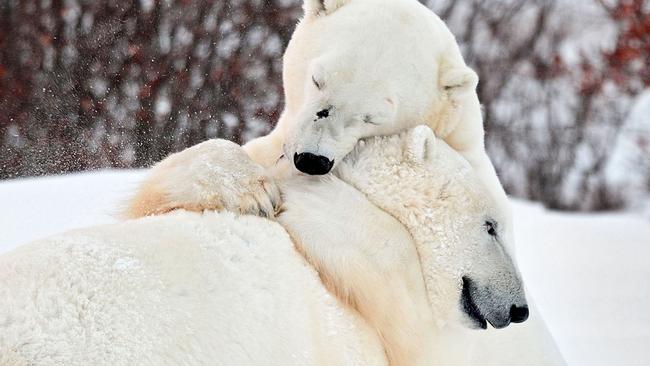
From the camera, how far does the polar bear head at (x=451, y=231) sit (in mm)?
1891

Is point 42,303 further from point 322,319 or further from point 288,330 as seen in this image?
point 322,319

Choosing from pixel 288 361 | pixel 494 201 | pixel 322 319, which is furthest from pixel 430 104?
pixel 288 361

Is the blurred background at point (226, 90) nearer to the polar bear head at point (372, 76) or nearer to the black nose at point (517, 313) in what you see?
the polar bear head at point (372, 76)

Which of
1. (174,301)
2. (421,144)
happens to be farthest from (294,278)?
(421,144)

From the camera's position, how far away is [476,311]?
1892 mm

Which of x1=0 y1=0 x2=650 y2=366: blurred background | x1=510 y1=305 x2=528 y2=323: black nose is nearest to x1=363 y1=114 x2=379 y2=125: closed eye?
x1=510 y1=305 x2=528 y2=323: black nose

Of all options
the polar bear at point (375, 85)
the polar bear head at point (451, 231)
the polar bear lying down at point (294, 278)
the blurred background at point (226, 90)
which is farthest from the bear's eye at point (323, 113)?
the blurred background at point (226, 90)

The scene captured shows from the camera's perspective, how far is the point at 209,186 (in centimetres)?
192

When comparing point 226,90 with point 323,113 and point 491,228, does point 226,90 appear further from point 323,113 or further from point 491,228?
point 491,228

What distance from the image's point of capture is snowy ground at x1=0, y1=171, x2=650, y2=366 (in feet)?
10.9

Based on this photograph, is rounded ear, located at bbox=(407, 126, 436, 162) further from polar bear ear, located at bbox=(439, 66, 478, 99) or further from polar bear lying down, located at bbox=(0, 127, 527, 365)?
polar bear ear, located at bbox=(439, 66, 478, 99)

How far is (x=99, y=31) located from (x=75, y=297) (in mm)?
5786

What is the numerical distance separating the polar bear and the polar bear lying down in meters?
0.33

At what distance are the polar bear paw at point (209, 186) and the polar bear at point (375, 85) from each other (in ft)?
0.76
